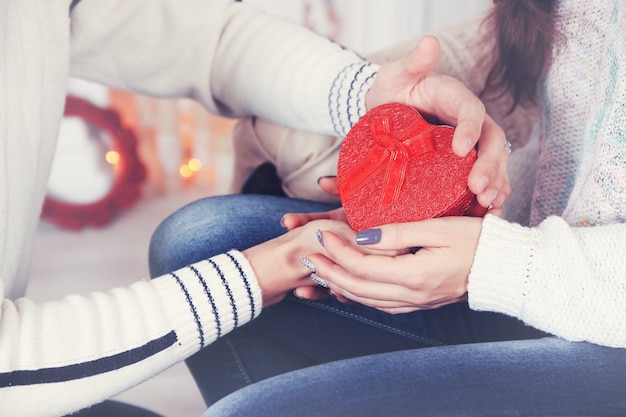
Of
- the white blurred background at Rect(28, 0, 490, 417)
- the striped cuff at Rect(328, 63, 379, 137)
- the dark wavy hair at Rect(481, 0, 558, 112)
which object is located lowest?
the white blurred background at Rect(28, 0, 490, 417)

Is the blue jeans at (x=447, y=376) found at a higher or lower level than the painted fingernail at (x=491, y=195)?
lower

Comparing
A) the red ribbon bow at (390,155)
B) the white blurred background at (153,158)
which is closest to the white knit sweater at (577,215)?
the red ribbon bow at (390,155)

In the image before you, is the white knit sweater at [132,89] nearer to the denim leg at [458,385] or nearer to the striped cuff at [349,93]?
the striped cuff at [349,93]

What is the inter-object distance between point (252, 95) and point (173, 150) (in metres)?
1.20

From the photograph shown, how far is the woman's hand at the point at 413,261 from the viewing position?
0.63 meters

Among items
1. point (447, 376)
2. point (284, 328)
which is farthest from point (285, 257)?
point (447, 376)

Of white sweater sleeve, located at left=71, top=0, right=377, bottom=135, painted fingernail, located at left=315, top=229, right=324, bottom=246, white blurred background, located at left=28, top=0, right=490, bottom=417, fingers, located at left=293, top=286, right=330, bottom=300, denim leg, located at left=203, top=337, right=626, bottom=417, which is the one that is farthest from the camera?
white blurred background, located at left=28, top=0, right=490, bottom=417

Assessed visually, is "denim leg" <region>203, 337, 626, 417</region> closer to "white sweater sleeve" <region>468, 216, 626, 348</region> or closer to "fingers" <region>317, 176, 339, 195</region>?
"white sweater sleeve" <region>468, 216, 626, 348</region>

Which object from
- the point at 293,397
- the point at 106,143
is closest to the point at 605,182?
the point at 293,397

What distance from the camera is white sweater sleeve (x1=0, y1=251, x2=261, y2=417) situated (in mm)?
606

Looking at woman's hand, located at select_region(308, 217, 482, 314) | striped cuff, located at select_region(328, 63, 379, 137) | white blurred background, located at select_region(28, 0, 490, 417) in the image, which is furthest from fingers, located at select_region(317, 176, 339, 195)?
white blurred background, located at select_region(28, 0, 490, 417)

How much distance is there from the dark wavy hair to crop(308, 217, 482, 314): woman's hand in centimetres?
29

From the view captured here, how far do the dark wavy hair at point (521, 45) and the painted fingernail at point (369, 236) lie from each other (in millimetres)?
347

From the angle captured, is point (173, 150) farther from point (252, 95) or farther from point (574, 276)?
point (574, 276)
